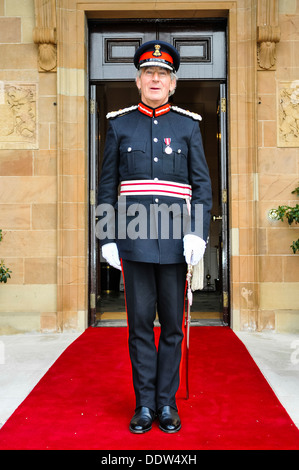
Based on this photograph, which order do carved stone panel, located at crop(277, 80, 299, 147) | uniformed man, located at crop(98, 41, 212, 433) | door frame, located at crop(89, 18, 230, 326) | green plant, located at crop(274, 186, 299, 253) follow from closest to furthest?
uniformed man, located at crop(98, 41, 212, 433) → green plant, located at crop(274, 186, 299, 253) → carved stone panel, located at crop(277, 80, 299, 147) → door frame, located at crop(89, 18, 230, 326)

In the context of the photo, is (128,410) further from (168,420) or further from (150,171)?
(150,171)

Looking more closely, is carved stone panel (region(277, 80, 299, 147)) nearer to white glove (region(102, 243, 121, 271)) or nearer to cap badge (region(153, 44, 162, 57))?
cap badge (region(153, 44, 162, 57))

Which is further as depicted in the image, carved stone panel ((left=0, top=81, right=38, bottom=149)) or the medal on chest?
carved stone panel ((left=0, top=81, right=38, bottom=149))

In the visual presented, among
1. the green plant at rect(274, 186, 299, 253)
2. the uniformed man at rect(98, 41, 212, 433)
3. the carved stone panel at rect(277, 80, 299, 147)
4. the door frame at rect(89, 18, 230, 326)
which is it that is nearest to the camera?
the uniformed man at rect(98, 41, 212, 433)

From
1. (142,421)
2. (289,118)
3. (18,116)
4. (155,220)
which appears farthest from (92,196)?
(142,421)

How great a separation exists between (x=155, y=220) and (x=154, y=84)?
2.06 ft

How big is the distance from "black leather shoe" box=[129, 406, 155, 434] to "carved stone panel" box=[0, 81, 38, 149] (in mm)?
3033

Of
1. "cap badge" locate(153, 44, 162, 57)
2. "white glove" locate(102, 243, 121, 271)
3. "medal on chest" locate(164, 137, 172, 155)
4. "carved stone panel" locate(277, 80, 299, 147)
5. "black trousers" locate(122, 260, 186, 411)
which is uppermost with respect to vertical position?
"carved stone panel" locate(277, 80, 299, 147)

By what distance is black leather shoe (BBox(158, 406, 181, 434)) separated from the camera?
2.00 m

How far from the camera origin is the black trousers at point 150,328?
208 cm

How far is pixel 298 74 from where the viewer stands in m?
4.39

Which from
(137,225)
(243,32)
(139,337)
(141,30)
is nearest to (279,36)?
(243,32)

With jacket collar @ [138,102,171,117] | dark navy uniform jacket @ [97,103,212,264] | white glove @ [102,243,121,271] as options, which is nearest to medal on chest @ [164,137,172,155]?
dark navy uniform jacket @ [97,103,212,264]

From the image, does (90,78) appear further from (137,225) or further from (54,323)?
(137,225)
